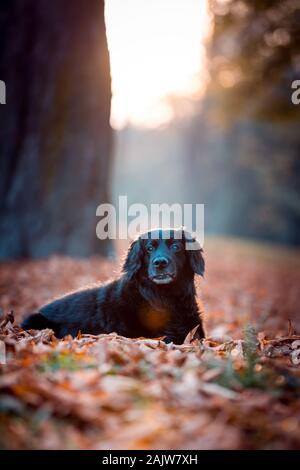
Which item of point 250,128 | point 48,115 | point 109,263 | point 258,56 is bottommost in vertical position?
point 109,263

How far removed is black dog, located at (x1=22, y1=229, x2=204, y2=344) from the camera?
16.7 ft

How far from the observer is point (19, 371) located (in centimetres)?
284

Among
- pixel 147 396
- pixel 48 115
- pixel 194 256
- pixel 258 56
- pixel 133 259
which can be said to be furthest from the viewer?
pixel 258 56

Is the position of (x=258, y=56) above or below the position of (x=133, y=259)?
above

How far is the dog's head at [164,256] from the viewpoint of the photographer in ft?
17.0

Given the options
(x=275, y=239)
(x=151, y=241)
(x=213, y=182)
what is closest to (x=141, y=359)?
(x=151, y=241)

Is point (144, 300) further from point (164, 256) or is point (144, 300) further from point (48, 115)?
point (48, 115)

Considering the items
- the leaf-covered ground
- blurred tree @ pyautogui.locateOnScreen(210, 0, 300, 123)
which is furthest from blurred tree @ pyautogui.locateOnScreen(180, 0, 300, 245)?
the leaf-covered ground

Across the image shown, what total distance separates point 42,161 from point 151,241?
280 inches

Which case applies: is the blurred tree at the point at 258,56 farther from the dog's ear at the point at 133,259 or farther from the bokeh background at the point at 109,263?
the dog's ear at the point at 133,259

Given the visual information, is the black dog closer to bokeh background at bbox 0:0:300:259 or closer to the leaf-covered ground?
the leaf-covered ground

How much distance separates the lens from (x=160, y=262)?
16.9 ft

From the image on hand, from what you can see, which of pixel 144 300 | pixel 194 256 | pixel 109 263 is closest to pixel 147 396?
pixel 144 300

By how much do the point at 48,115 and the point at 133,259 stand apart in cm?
745
